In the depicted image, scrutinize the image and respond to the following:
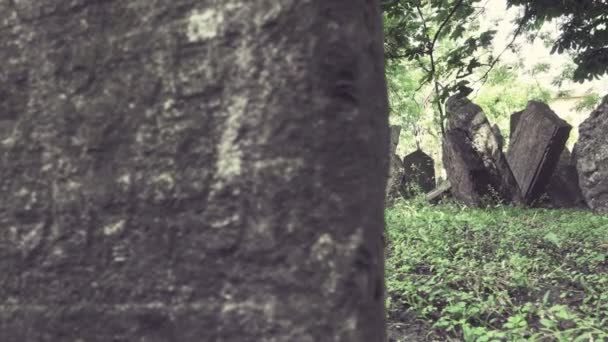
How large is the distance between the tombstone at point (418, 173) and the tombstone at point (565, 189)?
2.32 metres

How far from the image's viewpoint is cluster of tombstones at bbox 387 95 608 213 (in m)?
8.92

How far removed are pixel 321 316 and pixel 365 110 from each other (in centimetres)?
31

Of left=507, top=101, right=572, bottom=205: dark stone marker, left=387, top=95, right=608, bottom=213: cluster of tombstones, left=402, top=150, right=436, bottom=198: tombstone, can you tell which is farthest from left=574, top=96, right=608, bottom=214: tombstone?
left=402, top=150, right=436, bottom=198: tombstone

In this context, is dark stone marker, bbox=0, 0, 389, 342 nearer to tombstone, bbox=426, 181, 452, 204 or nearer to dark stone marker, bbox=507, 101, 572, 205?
dark stone marker, bbox=507, 101, 572, 205

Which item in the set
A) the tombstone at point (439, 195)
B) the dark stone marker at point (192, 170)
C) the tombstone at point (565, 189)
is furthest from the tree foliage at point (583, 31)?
the tombstone at point (439, 195)

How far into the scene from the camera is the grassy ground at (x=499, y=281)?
2.80m

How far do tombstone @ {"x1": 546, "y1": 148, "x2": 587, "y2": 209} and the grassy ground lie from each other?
4330mm

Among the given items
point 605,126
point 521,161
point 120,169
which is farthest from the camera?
point 521,161

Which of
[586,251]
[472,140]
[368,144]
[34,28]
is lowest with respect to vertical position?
[586,251]

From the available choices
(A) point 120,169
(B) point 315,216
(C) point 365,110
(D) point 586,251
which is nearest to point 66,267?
(A) point 120,169

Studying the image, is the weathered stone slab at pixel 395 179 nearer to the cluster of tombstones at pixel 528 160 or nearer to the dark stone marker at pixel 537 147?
the cluster of tombstones at pixel 528 160

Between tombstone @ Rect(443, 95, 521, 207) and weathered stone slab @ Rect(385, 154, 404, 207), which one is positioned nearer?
tombstone @ Rect(443, 95, 521, 207)

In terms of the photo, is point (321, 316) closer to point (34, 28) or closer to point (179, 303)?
point (179, 303)

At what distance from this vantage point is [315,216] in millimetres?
904
